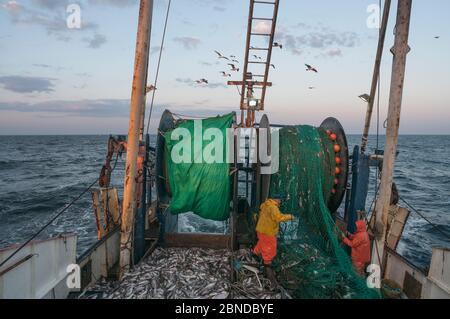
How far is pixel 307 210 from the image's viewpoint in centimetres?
826

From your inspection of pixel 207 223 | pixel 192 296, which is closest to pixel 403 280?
pixel 192 296

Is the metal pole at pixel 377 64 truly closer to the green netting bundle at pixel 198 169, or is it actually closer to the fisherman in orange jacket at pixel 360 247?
the fisherman in orange jacket at pixel 360 247

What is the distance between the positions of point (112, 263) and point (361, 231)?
681cm

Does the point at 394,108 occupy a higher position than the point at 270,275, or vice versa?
the point at 394,108

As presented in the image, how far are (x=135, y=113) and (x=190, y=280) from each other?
4.41 meters

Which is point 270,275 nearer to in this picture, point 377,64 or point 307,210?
point 307,210

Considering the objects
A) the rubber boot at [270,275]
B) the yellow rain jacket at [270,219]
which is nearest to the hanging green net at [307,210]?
the rubber boot at [270,275]

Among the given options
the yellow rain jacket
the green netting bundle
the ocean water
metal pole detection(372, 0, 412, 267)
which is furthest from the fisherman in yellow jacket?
the ocean water

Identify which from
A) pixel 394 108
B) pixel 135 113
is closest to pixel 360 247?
pixel 394 108

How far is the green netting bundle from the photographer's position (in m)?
8.62

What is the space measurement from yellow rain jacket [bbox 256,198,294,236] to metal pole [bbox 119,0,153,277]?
3.40 metres

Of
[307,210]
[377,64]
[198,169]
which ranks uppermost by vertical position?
[377,64]

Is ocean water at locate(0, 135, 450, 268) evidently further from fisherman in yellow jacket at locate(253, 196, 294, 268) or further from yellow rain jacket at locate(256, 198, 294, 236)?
yellow rain jacket at locate(256, 198, 294, 236)

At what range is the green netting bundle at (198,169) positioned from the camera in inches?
340
